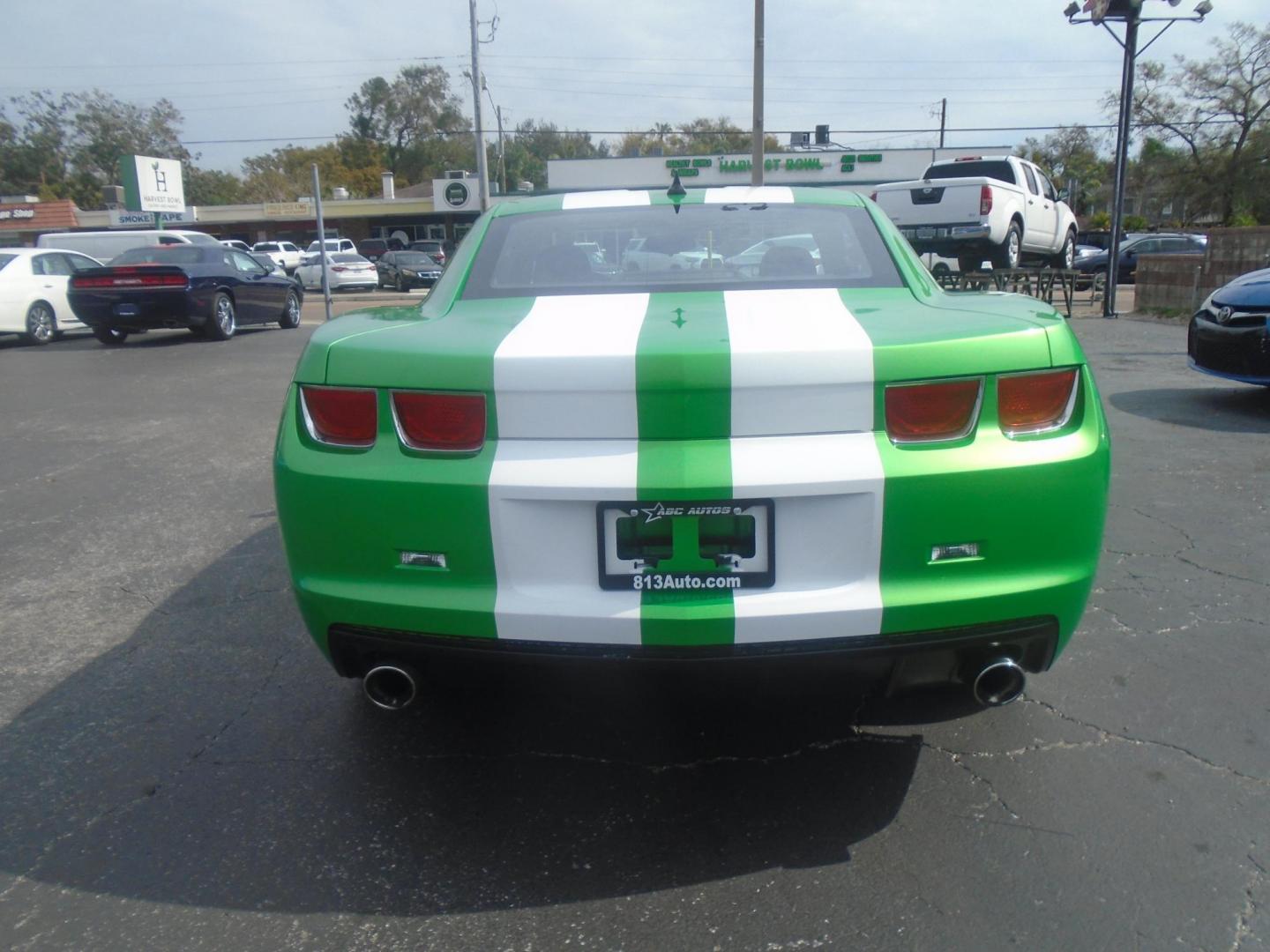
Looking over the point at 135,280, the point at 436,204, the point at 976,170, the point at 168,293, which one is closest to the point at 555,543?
the point at 168,293

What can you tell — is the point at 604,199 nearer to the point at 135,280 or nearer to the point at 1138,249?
the point at 135,280

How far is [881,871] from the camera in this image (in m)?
2.33

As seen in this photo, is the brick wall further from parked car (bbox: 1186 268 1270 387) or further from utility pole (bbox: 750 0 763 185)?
parked car (bbox: 1186 268 1270 387)

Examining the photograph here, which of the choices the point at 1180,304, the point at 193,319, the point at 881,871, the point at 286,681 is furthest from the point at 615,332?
the point at 1180,304

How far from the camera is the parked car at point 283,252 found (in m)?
39.1

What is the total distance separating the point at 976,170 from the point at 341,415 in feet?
55.1

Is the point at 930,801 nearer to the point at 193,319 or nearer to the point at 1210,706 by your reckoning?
the point at 1210,706

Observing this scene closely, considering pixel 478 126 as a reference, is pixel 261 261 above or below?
below

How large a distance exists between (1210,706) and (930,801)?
112cm

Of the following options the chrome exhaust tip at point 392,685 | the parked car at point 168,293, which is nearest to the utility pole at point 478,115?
the parked car at point 168,293

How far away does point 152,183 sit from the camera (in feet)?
107

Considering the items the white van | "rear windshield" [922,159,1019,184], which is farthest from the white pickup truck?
the white van

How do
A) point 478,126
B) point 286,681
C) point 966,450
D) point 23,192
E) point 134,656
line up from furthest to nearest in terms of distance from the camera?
point 23,192 < point 478,126 < point 134,656 < point 286,681 < point 966,450

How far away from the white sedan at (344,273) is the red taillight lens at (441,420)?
27315 mm
